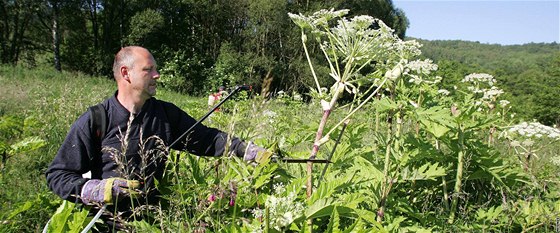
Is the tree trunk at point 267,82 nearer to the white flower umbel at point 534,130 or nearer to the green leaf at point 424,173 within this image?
the green leaf at point 424,173

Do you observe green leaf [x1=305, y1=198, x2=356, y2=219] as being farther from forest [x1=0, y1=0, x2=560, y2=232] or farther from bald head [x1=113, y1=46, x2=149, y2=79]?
bald head [x1=113, y1=46, x2=149, y2=79]

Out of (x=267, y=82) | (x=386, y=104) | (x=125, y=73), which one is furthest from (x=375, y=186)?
(x=125, y=73)

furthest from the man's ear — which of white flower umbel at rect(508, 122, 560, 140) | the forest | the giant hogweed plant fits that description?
white flower umbel at rect(508, 122, 560, 140)

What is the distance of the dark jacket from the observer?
9.04 feet

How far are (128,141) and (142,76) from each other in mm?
567

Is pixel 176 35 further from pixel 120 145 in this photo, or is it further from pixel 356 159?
pixel 356 159

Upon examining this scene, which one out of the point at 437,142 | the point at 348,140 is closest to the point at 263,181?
the point at 348,140

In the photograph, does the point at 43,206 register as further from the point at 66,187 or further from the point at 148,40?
the point at 148,40

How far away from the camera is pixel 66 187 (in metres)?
2.68

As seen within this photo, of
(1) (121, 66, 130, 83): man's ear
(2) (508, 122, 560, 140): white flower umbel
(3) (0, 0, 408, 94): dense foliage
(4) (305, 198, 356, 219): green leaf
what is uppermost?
(3) (0, 0, 408, 94): dense foliage

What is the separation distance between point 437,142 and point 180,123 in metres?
2.11

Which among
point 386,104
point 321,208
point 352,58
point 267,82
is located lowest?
point 321,208

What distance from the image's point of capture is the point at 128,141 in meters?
2.75

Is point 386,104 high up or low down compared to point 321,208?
up
